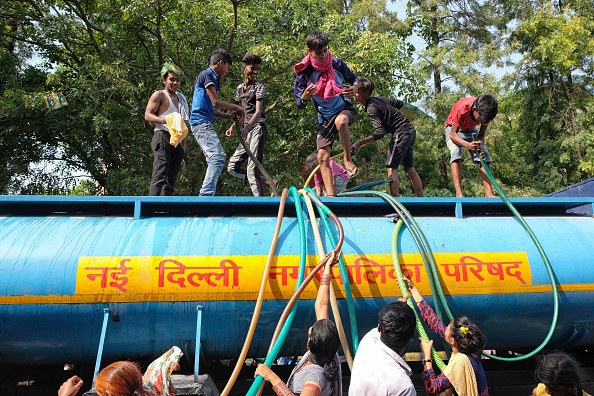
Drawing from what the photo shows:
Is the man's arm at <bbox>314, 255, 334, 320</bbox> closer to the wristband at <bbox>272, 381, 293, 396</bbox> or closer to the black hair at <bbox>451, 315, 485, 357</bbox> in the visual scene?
the wristband at <bbox>272, 381, 293, 396</bbox>

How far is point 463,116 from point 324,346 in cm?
366

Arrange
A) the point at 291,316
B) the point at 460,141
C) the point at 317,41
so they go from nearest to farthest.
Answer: the point at 291,316, the point at 317,41, the point at 460,141

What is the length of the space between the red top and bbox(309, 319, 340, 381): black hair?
11.6 ft

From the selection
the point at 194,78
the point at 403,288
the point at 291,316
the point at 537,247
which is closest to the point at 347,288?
the point at 403,288

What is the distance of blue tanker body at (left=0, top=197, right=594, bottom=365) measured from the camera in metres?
4.11

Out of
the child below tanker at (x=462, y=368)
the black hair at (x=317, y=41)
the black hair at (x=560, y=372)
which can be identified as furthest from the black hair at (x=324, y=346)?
the black hair at (x=317, y=41)

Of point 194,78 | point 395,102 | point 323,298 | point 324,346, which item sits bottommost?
point 324,346

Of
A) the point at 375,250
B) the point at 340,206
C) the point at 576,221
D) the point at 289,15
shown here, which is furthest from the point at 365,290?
the point at 289,15

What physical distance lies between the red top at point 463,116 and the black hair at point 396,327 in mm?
3362

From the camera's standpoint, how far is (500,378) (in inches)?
192

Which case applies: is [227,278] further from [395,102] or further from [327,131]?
[395,102]

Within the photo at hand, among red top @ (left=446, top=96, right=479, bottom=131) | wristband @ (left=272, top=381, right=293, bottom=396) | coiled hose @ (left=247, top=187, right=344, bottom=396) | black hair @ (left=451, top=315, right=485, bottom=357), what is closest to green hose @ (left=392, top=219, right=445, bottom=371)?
black hair @ (left=451, top=315, right=485, bottom=357)

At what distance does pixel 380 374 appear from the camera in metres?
2.90

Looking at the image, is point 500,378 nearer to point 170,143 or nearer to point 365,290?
point 365,290
